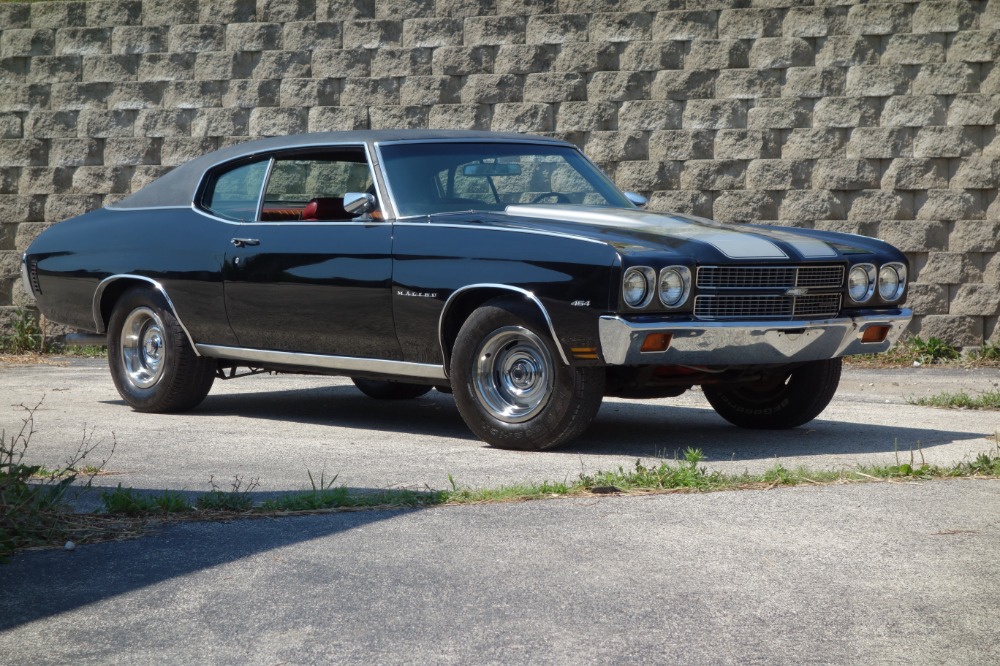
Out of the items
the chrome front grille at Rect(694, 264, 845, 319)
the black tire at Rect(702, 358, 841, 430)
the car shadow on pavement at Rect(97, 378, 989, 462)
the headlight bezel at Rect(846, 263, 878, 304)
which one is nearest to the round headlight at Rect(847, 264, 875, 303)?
the headlight bezel at Rect(846, 263, 878, 304)

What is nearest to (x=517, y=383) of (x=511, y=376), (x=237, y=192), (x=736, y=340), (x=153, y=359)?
(x=511, y=376)

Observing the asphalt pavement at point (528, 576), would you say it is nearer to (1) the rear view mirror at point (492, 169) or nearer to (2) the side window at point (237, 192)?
(1) the rear view mirror at point (492, 169)

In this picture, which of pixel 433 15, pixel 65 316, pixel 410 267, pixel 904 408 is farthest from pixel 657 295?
pixel 433 15

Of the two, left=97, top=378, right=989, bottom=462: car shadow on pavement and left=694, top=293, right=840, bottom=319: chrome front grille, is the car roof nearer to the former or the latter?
left=97, top=378, right=989, bottom=462: car shadow on pavement

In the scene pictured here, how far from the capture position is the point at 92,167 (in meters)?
12.2

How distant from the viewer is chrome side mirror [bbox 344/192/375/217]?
23.0ft

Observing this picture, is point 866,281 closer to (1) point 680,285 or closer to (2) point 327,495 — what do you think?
(1) point 680,285

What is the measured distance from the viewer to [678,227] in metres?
6.71

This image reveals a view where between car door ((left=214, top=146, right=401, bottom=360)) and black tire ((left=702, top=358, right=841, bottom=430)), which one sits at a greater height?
car door ((left=214, top=146, right=401, bottom=360))

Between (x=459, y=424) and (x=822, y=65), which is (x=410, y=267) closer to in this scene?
(x=459, y=424)

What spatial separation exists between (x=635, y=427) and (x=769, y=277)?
1.46m

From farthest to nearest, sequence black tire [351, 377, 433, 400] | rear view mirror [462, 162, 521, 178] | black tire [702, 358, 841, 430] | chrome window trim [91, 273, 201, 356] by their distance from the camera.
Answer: black tire [351, 377, 433, 400], chrome window trim [91, 273, 201, 356], rear view mirror [462, 162, 521, 178], black tire [702, 358, 841, 430]

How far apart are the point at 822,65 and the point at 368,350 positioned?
5132mm

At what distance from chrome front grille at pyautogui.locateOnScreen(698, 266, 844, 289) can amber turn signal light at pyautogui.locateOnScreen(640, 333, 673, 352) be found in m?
0.30
